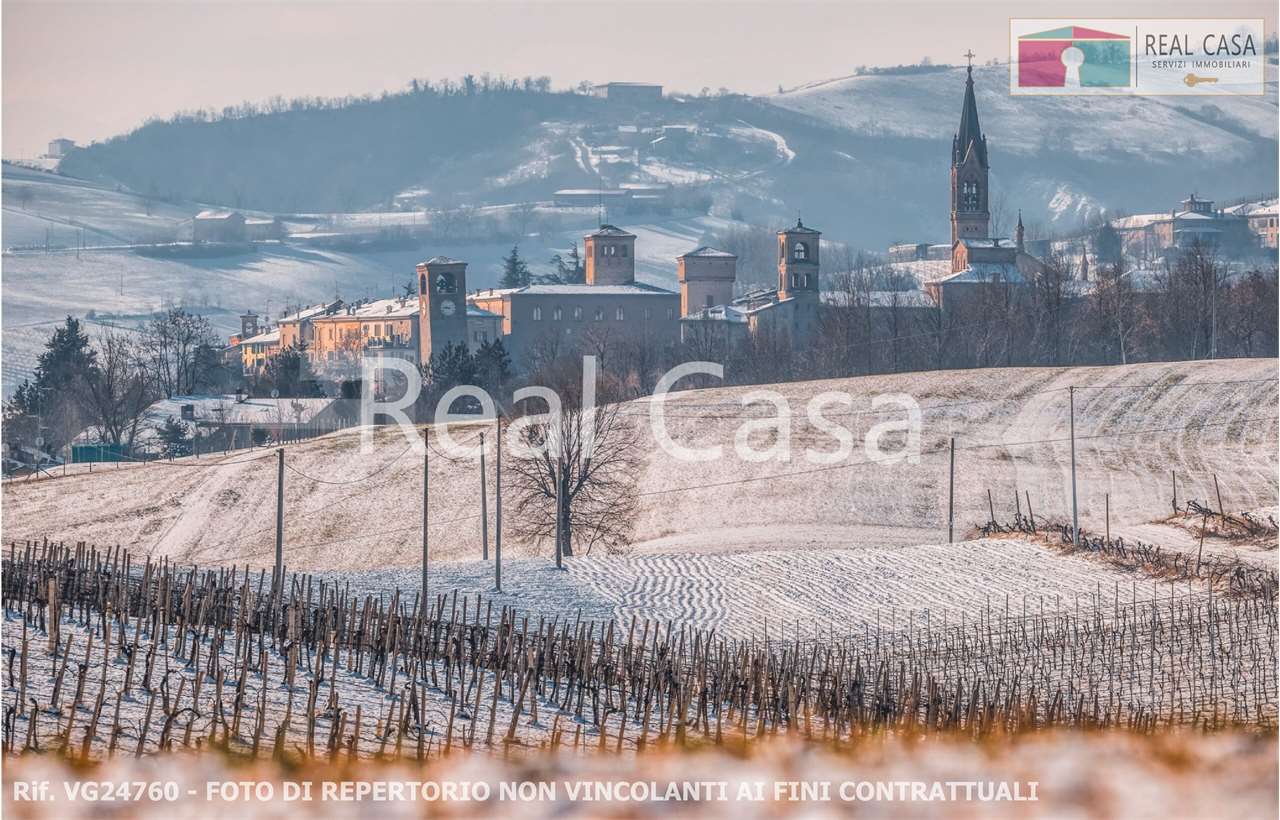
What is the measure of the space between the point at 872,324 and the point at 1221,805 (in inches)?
3288

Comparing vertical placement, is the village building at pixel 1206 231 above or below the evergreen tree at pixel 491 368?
above

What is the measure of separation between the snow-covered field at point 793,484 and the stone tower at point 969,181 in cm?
5511

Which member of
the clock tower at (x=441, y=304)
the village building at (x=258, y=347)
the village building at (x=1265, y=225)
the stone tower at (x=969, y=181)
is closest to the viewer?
the clock tower at (x=441, y=304)

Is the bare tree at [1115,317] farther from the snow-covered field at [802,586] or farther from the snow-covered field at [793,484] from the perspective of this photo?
the snow-covered field at [802,586]

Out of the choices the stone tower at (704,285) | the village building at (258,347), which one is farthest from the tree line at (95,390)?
the stone tower at (704,285)

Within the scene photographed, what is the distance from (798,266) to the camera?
103m

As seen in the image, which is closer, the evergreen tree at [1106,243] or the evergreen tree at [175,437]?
the evergreen tree at [175,437]

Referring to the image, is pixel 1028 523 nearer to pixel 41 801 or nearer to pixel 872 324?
pixel 41 801

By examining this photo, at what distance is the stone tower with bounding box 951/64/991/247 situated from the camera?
365ft

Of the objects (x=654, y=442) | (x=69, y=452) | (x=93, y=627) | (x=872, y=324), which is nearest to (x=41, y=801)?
(x=93, y=627)

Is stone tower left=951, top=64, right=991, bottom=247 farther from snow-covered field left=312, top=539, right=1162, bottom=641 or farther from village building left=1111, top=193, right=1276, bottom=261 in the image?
snow-covered field left=312, top=539, right=1162, bottom=641

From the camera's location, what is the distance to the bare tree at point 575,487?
4188cm

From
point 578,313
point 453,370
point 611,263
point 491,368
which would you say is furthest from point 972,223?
point 453,370

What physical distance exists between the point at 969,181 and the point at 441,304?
39.8 meters
